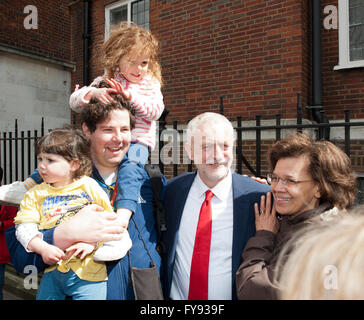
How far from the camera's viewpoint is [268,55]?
5809mm

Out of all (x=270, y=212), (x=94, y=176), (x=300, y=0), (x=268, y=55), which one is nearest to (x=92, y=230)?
(x=94, y=176)

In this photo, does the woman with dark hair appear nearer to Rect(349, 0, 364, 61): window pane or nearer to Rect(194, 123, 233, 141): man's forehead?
Rect(194, 123, 233, 141): man's forehead

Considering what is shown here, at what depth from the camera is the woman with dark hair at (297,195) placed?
5.05ft

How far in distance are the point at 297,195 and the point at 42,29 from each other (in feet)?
31.8

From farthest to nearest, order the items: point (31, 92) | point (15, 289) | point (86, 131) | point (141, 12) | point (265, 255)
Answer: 1. point (31, 92)
2. point (141, 12)
3. point (15, 289)
4. point (86, 131)
5. point (265, 255)

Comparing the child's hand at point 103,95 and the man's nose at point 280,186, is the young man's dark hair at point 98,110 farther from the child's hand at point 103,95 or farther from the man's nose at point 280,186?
the man's nose at point 280,186

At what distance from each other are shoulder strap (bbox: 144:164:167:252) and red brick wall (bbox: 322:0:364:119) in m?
4.67

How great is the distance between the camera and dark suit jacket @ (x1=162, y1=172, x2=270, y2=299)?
1.75m

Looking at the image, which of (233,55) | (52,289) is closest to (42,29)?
(233,55)

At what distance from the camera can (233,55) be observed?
245 inches

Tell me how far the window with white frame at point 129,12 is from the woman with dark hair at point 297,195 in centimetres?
707

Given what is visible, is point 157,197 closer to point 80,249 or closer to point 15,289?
point 80,249
